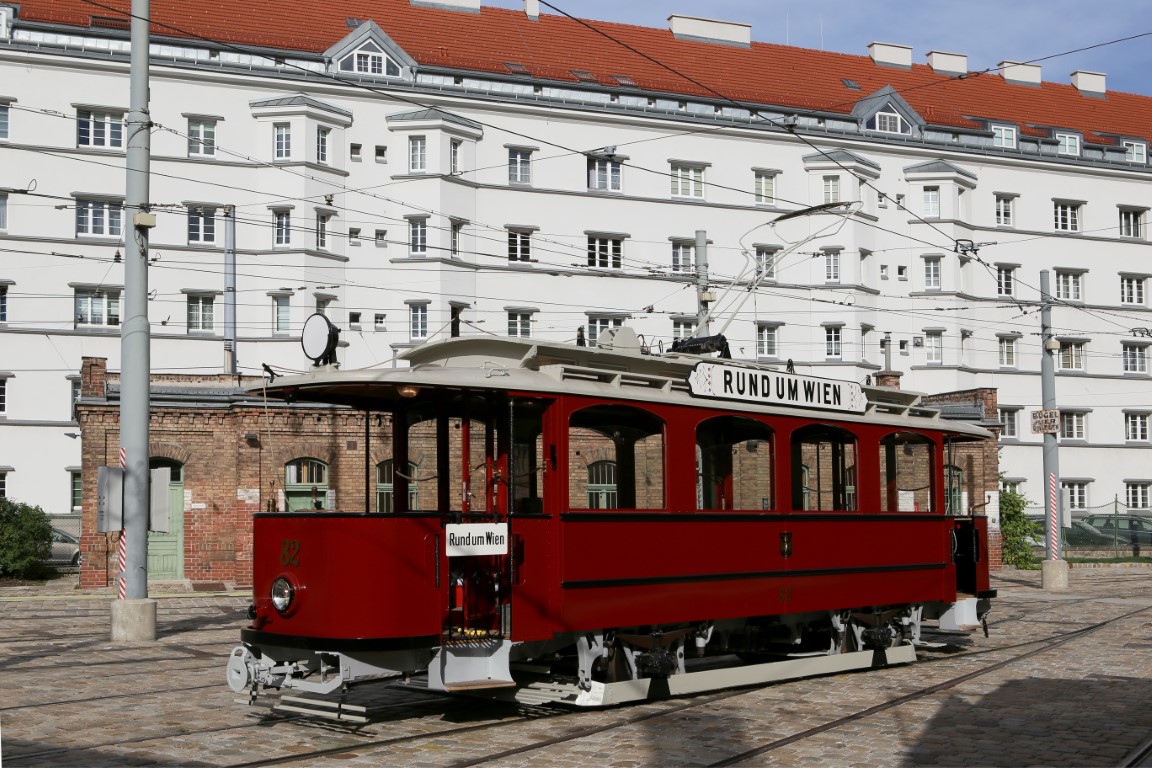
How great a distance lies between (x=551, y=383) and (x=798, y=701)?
388cm

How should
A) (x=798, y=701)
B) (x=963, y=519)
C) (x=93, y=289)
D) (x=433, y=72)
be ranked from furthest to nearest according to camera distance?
(x=433, y=72), (x=93, y=289), (x=963, y=519), (x=798, y=701)

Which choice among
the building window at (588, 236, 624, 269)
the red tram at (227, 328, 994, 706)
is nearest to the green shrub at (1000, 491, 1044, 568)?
the building window at (588, 236, 624, 269)

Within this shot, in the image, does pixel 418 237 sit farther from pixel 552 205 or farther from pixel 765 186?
pixel 765 186

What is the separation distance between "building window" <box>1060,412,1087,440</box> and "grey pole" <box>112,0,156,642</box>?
5099 centimetres

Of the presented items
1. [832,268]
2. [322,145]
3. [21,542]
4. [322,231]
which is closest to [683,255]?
[832,268]

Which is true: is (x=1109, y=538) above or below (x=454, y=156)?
below

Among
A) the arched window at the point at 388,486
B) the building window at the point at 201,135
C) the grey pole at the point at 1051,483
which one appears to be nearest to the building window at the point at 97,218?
the building window at the point at 201,135

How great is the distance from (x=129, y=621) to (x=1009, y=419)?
162 feet

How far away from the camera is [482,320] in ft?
164

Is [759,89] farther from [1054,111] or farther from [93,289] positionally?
[93,289]

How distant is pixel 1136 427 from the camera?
2462 inches

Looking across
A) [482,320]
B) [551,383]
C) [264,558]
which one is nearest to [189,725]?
[264,558]

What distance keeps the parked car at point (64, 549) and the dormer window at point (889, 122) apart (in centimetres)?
3638

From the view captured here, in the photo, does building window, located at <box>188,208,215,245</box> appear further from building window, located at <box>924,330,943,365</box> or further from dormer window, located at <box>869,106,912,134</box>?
building window, located at <box>924,330,943,365</box>
